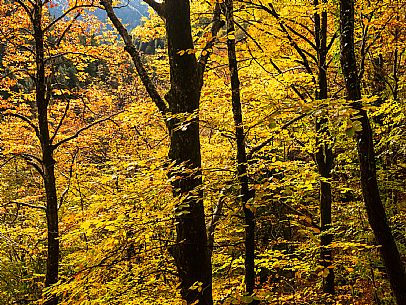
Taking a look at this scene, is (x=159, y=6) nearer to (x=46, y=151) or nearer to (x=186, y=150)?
(x=186, y=150)

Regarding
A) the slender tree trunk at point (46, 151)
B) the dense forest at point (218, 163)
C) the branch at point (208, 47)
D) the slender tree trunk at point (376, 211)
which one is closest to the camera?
the dense forest at point (218, 163)

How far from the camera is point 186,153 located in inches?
149

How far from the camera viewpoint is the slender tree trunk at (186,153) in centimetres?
370

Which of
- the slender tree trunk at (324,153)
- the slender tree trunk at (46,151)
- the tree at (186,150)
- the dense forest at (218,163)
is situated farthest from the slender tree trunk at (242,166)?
the slender tree trunk at (46,151)

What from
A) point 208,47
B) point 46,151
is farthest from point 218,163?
point 46,151

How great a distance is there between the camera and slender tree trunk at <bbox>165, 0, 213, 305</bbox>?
3703 millimetres

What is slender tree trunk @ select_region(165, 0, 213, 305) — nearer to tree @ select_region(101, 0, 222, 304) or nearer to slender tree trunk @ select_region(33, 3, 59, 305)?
tree @ select_region(101, 0, 222, 304)

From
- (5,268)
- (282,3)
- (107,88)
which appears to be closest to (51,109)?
(5,268)

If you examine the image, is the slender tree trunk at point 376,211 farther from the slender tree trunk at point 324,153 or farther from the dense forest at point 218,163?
the slender tree trunk at point 324,153

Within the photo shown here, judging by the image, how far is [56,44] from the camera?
22.4 ft

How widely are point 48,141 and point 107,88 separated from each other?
16819 millimetres

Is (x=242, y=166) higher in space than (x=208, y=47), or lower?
lower

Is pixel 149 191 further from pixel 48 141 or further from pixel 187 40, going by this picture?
pixel 48 141

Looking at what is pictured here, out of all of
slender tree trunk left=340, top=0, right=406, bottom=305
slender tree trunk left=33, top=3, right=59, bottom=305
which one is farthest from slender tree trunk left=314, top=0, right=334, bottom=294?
slender tree trunk left=33, top=3, right=59, bottom=305
